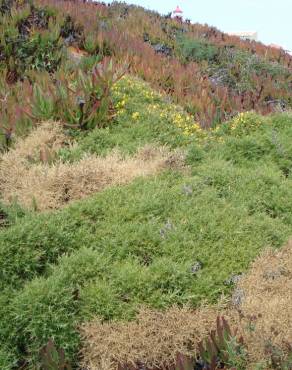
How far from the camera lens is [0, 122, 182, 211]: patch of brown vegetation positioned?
5.14 m

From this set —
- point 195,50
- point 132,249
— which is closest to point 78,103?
point 132,249

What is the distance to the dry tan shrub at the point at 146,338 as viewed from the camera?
11.4 feet

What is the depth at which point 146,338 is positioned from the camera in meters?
3.53

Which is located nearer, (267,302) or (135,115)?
(267,302)

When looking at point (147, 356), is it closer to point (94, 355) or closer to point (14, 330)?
point (94, 355)

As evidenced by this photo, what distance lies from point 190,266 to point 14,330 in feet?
4.41

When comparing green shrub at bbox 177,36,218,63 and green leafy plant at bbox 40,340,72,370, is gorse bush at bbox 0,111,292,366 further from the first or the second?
green shrub at bbox 177,36,218,63

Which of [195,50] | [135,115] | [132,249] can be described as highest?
[195,50]

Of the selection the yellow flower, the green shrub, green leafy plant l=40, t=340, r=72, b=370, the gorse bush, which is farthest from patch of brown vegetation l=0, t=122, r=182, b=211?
the green shrub

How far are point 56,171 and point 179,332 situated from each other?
236cm

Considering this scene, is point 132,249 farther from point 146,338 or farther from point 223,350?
point 223,350

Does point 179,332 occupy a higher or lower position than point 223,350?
lower

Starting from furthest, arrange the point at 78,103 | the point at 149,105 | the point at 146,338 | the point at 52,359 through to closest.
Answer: the point at 149,105 < the point at 78,103 < the point at 146,338 < the point at 52,359

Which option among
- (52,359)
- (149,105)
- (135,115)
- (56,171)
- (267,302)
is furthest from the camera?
(149,105)
